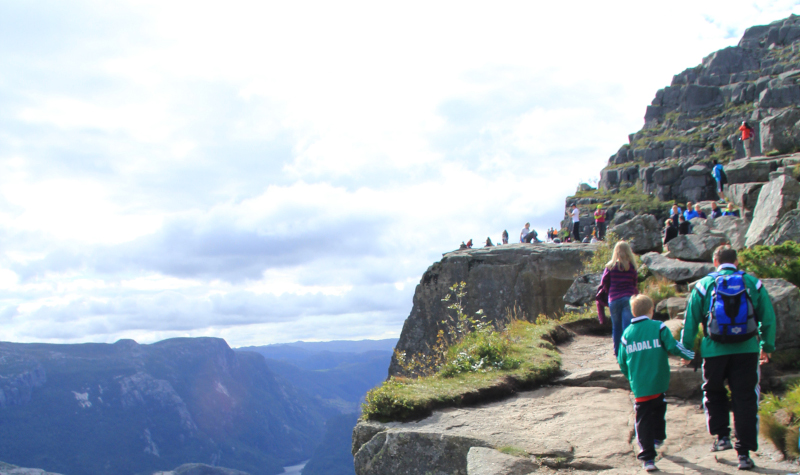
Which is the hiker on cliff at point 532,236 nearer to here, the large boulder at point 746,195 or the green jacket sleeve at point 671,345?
the large boulder at point 746,195

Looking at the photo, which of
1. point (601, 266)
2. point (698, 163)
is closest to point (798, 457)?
point (601, 266)

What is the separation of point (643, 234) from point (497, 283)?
782cm

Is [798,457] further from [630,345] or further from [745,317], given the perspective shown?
[630,345]

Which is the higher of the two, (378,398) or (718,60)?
(718,60)

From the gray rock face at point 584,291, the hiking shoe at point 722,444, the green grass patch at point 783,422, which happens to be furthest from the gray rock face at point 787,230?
the hiking shoe at point 722,444

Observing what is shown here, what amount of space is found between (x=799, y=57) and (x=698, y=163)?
163 feet

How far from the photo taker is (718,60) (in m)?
120

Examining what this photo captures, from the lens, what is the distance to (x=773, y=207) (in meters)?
14.3

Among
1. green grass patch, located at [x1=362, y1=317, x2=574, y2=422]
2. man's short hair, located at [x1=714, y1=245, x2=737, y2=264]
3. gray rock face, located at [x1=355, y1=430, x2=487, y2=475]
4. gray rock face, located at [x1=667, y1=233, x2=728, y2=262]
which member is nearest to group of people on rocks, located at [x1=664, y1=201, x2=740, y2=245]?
gray rock face, located at [x1=667, y1=233, x2=728, y2=262]

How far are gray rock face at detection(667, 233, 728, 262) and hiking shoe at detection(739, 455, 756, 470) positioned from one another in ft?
33.9

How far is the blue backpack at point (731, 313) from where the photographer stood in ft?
19.0

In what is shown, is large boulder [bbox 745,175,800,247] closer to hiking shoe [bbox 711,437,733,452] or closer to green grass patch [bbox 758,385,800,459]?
green grass patch [bbox 758,385,800,459]

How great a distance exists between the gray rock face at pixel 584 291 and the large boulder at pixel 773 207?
4188mm

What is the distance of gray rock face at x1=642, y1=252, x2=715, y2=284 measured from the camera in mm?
13320
